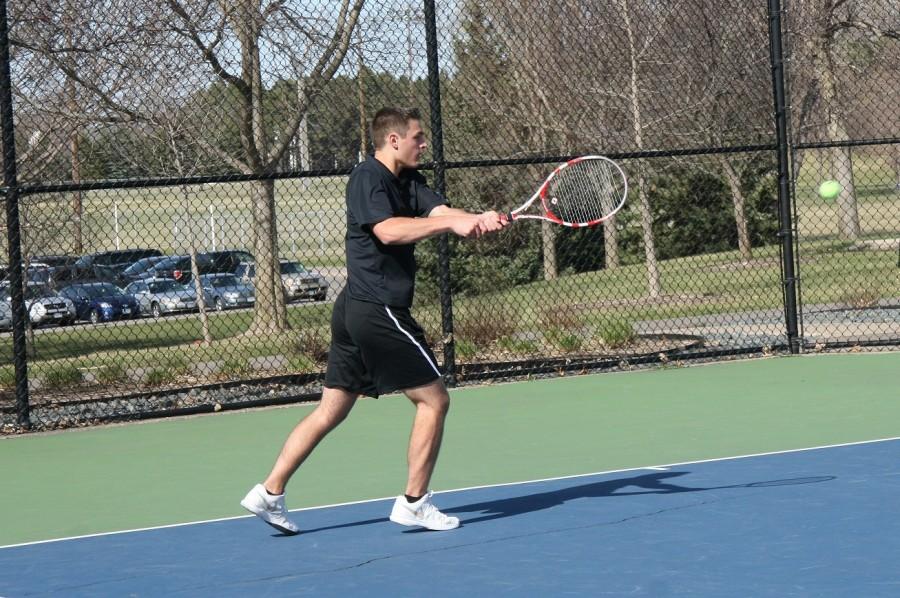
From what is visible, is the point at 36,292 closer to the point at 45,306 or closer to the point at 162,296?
the point at 45,306

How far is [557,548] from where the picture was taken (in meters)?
5.57

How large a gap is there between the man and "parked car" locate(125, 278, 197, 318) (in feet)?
38.9

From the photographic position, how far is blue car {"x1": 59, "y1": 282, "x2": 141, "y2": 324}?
15.3 meters

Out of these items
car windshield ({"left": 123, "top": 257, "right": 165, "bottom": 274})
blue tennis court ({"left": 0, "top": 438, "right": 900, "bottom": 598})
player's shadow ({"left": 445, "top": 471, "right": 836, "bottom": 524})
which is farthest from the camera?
car windshield ({"left": 123, "top": 257, "right": 165, "bottom": 274})

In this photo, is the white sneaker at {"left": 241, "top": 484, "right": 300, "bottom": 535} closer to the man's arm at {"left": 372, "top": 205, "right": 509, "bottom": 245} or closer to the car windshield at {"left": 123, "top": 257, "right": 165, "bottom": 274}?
the man's arm at {"left": 372, "top": 205, "right": 509, "bottom": 245}

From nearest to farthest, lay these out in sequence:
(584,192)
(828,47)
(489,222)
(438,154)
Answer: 1. (489,222)
2. (584,192)
3. (438,154)
4. (828,47)

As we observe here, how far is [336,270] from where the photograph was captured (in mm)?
20797

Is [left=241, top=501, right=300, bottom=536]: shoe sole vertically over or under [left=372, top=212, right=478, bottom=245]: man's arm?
under

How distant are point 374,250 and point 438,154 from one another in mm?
4399

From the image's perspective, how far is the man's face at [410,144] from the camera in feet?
20.0

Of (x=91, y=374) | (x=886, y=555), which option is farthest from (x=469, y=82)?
(x=886, y=555)

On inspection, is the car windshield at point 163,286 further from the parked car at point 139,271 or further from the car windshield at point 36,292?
the car windshield at point 36,292

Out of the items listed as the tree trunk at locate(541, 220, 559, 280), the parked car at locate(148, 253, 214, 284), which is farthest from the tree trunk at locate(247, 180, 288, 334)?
the tree trunk at locate(541, 220, 559, 280)

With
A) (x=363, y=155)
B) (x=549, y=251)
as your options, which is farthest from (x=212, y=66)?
(x=549, y=251)
